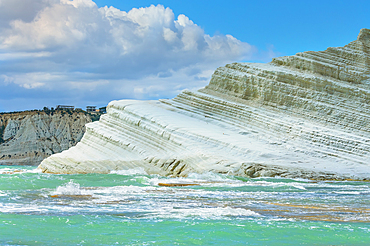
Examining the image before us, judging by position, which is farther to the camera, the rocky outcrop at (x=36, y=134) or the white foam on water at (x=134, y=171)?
the rocky outcrop at (x=36, y=134)

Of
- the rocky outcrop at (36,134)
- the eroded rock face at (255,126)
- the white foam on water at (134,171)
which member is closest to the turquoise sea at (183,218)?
the eroded rock face at (255,126)

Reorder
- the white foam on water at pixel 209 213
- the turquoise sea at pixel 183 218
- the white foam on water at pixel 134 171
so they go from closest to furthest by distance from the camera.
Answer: the turquoise sea at pixel 183 218
the white foam on water at pixel 209 213
the white foam on water at pixel 134 171

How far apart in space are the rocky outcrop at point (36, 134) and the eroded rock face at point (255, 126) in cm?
4113

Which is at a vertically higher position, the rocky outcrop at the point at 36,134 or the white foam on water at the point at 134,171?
the rocky outcrop at the point at 36,134

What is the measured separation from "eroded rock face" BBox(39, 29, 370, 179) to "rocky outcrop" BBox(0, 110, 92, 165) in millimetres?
41125

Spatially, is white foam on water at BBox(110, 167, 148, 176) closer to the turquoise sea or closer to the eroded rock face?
the eroded rock face

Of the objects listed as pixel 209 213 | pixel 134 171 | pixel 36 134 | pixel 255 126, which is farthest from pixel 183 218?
pixel 36 134

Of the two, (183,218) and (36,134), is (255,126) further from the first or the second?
(36,134)

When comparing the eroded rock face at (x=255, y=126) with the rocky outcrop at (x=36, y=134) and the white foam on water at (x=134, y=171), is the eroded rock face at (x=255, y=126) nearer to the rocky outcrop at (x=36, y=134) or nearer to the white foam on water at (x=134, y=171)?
the white foam on water at (x=134, y=171)

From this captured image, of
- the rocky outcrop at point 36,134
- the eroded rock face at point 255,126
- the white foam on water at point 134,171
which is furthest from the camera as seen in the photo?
the rocky outcrop at point 36,134

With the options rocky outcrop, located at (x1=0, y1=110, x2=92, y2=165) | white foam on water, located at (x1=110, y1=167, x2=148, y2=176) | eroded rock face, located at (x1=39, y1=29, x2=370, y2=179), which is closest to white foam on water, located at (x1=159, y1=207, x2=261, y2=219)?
eroded rock face, located at (x1=39, y1=29, x2=370, y2=179)

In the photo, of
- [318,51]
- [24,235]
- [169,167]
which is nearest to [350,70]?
[318,51]

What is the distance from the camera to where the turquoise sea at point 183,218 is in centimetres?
714

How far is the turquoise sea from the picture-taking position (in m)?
7.14
